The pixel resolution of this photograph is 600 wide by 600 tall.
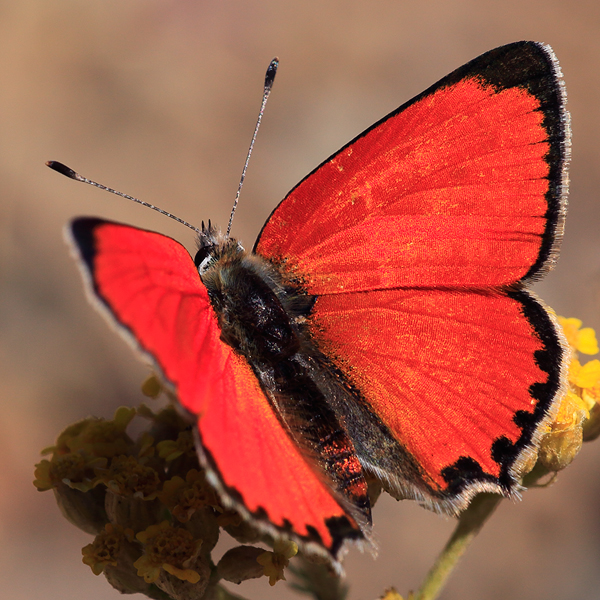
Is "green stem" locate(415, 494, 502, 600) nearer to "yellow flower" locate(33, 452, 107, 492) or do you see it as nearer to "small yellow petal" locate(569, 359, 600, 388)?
"small yellow petal" locate(569, 359, 600, 388)

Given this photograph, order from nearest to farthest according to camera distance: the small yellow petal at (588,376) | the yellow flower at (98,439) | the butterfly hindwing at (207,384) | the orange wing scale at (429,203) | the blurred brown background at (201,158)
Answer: the butterfly hindwing at (207,384) < the orange wing scale at (429,203) < the yellow flower at (98,439) < the small yellow petal at (588,376) < the blurred brown background at (201,158)

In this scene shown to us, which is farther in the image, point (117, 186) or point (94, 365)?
point (117, 186)

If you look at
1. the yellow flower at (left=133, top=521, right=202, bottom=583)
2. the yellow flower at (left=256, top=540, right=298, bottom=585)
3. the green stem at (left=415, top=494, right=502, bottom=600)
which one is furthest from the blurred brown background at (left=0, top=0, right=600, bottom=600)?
the yellow flower at (left=133, top=521, right=202, bottom=583)

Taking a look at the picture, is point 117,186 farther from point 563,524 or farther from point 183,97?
point 563,524

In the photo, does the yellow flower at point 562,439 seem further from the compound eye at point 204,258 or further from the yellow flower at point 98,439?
the yellow flower at point 98,439

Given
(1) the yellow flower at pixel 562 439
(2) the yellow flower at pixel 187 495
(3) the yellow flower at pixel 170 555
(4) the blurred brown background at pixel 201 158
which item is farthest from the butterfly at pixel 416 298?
(4) the blurred brown background at pixel 201 158

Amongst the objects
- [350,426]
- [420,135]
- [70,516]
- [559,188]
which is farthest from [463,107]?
[70,516]

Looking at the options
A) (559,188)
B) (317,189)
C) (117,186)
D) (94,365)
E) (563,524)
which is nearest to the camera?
(559,188)
